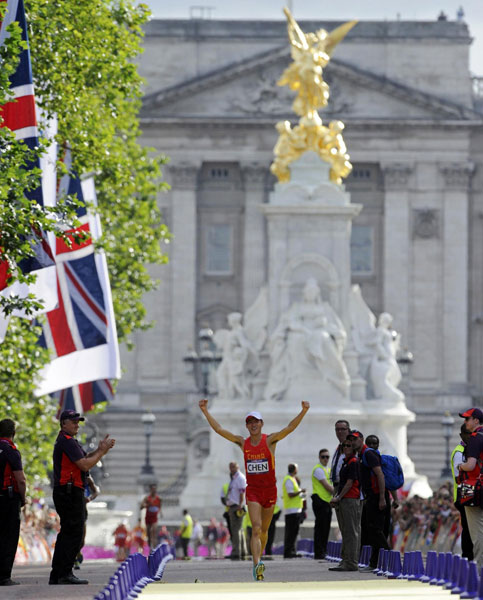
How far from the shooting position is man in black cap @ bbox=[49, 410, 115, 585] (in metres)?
22.8

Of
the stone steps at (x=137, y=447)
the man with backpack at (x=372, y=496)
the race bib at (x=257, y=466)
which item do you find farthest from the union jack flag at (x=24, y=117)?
the stone steps at (x=137, y=447)

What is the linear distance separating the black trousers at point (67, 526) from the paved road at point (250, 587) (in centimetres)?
32

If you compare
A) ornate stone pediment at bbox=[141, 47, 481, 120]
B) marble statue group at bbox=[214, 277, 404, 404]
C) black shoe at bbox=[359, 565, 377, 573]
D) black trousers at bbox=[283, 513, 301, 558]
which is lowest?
black shoe at bbox=[359, 565, 377, 573]

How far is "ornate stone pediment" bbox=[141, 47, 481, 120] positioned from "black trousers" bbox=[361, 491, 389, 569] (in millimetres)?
63835

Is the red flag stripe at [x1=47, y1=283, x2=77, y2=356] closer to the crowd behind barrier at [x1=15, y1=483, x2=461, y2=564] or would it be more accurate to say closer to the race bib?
the crowd behind barrier at [x1=15, y1=483, x2=461, y2=564]

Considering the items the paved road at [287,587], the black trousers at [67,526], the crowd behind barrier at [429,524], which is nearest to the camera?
the paved road at [287,587]

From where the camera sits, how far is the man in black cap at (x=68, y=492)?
2281 cm

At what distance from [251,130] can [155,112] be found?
4.39 metres

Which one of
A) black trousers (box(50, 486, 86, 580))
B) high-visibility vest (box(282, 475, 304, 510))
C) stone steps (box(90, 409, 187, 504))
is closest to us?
black trousers (box(50, 486, 86, 580))

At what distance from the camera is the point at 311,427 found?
4681cm

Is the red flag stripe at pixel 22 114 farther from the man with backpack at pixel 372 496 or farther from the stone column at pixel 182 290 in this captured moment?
the stone column at pixel 182 290

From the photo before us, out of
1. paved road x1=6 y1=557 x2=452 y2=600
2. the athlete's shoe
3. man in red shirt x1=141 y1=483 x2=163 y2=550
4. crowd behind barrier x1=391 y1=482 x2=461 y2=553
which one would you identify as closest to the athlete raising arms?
the athlete's shoe

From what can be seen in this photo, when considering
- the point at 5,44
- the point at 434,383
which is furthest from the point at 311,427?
the point at 434,383

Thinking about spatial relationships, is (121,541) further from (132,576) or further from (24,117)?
(132,576)
